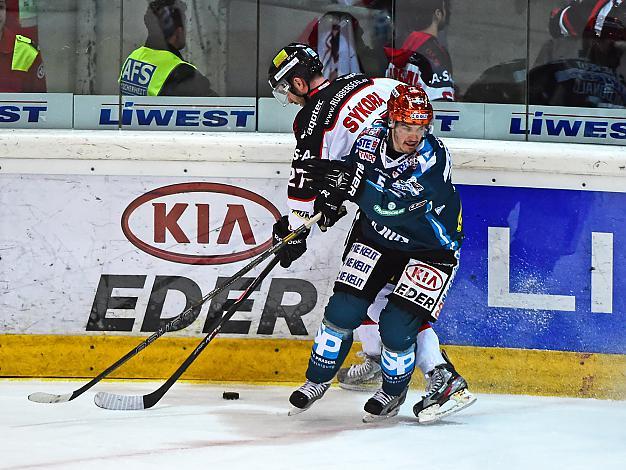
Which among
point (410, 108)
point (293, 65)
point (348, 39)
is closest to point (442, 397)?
point (410, 108)

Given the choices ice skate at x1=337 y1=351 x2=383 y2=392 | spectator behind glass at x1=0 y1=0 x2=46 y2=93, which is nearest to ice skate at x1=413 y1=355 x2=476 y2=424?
ice skate at x1=337 y1=351 x2=383 y2=392

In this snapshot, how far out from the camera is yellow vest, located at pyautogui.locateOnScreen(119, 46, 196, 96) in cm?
475

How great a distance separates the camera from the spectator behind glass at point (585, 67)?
4.70 metres

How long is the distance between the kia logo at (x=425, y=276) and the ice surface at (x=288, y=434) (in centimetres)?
47

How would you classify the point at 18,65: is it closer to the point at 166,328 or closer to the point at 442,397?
the point at 166,328

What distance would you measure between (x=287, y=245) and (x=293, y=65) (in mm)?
642

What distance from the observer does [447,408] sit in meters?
4.05

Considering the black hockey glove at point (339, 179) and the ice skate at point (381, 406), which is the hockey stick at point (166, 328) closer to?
the black hockey glove at point (339, 179)

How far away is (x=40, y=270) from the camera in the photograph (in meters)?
4.62

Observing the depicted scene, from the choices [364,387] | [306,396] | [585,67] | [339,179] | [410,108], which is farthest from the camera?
[585,67]

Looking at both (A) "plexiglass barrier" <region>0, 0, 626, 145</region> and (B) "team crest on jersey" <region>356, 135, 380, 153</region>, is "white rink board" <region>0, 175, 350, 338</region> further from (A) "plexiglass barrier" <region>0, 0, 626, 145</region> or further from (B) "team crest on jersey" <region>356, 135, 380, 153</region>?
(B) "team crest on jersey" <region>356, 135, 380, 153</region>

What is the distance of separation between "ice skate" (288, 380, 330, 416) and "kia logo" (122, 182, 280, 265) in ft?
2.28

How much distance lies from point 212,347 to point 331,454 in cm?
117

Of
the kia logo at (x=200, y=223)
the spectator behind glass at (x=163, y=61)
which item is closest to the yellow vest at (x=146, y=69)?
the spectator behind glass at (x=163, y=61)
